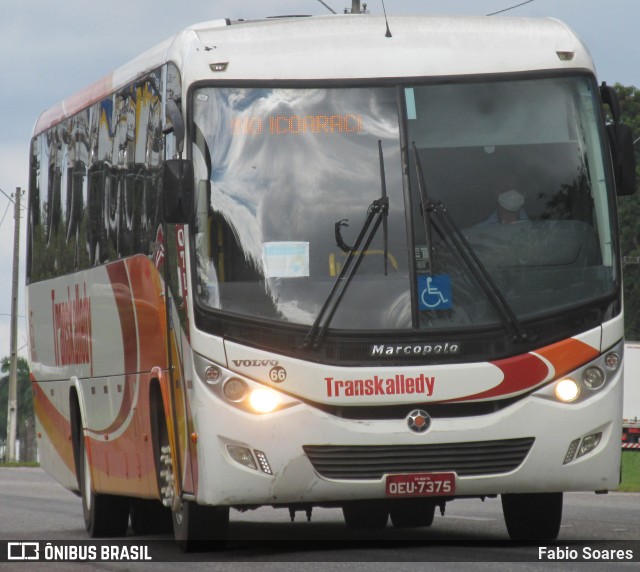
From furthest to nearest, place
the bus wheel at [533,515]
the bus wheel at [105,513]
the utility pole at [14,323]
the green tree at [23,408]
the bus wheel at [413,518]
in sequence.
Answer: the green tree at [23,408]
the utility pole at [14,323]
the bus wheel at [105,513]
the bus wheel at [413,518]
the bus wheel at [533,515]

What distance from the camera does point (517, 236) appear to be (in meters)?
11.5

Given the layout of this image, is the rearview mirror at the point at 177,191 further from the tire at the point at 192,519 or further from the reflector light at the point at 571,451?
the reflector light at the point at 571,451

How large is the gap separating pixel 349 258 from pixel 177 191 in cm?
117

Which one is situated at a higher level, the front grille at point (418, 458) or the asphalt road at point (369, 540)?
the front grille at point (418, 458)

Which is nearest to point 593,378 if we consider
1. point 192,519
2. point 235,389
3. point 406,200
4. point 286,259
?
point 406,200

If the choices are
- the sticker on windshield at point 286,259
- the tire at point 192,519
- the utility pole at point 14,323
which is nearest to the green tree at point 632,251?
the utility pole at point 14,323

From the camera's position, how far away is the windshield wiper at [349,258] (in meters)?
11.2

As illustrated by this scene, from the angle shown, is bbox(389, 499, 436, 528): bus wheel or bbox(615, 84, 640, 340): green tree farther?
bbox(615, 84, 640, 340): green tree

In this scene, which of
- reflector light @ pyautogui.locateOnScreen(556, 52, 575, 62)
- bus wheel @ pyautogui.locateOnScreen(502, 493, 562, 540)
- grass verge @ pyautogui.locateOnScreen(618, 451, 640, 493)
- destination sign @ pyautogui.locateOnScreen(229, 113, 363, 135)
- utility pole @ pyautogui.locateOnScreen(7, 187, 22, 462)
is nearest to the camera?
destination sign @ pyautogui.locateOnScreen(229, 113, 363, 135)

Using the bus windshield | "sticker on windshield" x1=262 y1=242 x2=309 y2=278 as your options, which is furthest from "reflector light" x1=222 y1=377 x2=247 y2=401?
"sticker on windshield" x1=262 y1=242 x2=309 y2=278

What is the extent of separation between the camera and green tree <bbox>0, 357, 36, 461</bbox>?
122875mm

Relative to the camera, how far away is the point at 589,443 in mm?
11375

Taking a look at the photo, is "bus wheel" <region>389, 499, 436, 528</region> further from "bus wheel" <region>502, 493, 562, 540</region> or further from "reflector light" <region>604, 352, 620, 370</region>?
"reflector light" <region>604, 352, 620, 370</region>

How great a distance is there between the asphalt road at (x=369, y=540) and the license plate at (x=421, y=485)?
413mm
